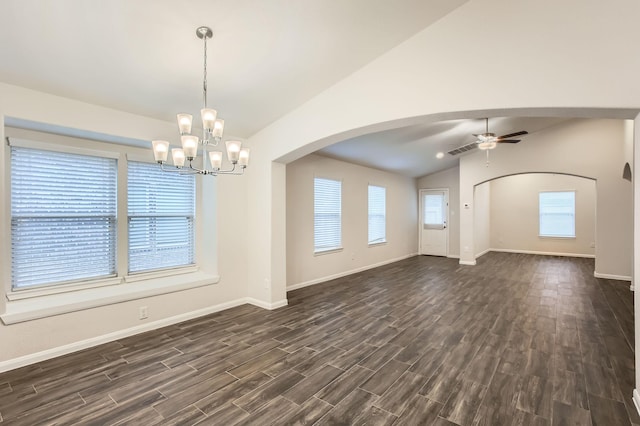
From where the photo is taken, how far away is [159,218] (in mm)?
4332

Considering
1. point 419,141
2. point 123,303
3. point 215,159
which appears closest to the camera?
point 215,159

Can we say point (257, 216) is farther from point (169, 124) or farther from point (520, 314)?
point (520, 314)

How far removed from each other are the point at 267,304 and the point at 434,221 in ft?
24.7

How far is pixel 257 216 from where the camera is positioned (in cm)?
482

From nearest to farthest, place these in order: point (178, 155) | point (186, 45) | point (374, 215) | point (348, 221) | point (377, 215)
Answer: point (178, 155)
point (186, 45)
point (348, 221)
point (374, 215)
point (377, 215)

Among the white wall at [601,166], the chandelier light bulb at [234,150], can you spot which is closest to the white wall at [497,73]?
the chandelier light bulb at [234,150]

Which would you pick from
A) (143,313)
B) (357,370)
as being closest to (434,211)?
(357,370)

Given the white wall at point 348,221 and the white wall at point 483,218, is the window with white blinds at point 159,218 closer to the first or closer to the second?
the white wall at point 348,221

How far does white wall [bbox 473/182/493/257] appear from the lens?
9750mm

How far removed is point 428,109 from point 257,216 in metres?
2.92

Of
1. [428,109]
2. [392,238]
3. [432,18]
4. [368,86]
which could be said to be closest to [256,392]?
[428,109]

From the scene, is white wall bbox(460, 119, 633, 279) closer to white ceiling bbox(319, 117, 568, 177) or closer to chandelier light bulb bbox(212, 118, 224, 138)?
white ceiling bbox(319, 117, 568, 177)

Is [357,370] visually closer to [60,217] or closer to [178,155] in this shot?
Result: [178,155]

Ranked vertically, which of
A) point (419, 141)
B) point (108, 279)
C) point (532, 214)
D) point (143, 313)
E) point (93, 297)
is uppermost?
point (419, 141)
